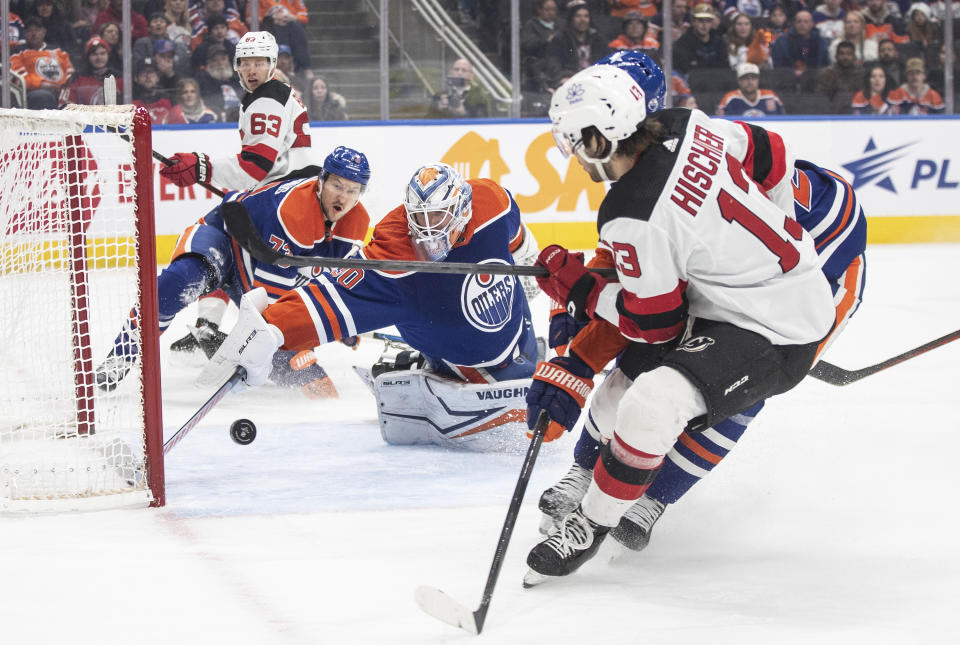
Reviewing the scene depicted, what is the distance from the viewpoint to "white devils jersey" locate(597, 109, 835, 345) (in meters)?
2.02

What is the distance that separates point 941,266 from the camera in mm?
6637

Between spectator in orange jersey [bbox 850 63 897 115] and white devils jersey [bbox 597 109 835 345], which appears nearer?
white devils jersey [bbox 597 109 835 345]

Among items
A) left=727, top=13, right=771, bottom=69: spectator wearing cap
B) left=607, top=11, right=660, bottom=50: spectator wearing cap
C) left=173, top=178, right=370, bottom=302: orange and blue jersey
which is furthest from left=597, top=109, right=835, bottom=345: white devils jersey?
left=727, top=13, right=771, bottom=69: spectator wearing cap

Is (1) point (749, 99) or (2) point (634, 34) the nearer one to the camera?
(2) point (634, 34)

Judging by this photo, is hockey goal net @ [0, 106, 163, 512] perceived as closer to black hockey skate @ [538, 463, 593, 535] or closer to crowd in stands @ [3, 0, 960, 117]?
black hockey skate @ [538, 463, 593, 535]

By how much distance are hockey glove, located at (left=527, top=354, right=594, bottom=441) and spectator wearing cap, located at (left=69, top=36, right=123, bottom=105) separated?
15.9 feet

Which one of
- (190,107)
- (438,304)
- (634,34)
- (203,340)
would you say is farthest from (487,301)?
(634,34)

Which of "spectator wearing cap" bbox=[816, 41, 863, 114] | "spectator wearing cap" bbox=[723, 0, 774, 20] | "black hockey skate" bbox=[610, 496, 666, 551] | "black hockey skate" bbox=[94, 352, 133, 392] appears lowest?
"black hockey skate" bbox=[610, 496, 666, 551]

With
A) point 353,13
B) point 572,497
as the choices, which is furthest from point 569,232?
point 572,497

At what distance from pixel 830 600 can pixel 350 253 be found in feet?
7.52

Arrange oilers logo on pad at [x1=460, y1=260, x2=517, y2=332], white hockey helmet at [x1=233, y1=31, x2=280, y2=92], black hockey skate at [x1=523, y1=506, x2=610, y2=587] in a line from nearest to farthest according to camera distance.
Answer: black hockey skate at [x1=523, y1=506, x2=610, y2=587] < oilers logo on pad at [x1=460, y1=260, x2=517, y2=332] < white hockey helmet at [x1=233, y1=31, x2=280, y2=92]

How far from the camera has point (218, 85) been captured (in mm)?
6730

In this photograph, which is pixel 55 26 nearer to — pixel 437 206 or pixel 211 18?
pixel 211 18

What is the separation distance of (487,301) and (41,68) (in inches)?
169
